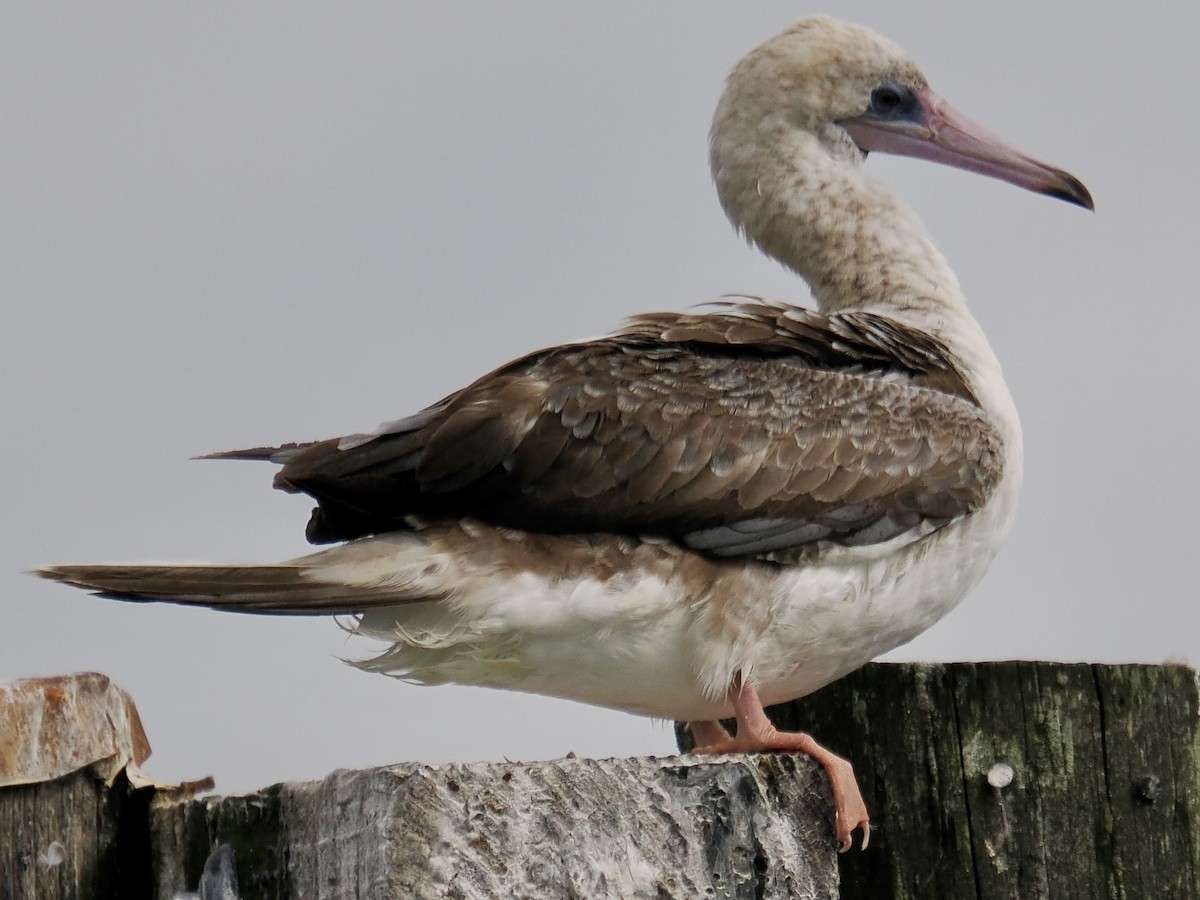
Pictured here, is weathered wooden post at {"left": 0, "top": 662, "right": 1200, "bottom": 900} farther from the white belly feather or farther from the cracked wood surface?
the white belly feather

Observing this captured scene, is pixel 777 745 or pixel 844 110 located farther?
pixel 844 110

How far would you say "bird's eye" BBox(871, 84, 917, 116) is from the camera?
259 inches

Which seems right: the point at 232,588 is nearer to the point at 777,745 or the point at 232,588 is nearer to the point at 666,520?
the point at 666,520

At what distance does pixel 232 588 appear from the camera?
14.2 ft

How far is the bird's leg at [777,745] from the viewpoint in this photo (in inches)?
143

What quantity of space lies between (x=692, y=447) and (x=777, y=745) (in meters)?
0.90

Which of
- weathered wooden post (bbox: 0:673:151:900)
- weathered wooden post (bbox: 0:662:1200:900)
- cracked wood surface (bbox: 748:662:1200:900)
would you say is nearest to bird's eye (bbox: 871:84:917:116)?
weathered wooden post (bbox: 0:662:1200:900)

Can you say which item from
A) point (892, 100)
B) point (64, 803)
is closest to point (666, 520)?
point (64, 803)

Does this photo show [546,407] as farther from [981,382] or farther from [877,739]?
[981,382]

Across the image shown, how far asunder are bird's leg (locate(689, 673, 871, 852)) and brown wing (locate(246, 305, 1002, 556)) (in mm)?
439

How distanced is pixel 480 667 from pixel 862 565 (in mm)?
1161

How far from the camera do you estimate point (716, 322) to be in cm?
517

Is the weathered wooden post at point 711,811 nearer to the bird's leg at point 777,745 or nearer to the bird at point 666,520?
the bird's leg at point 777,745

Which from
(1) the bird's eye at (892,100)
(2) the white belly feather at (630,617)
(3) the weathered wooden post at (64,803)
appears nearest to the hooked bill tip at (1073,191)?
(1) the bird's eye at (892,100)
